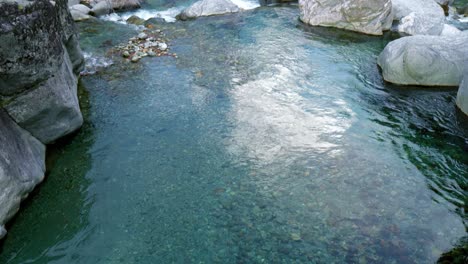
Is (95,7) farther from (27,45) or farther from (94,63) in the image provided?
(27,45)

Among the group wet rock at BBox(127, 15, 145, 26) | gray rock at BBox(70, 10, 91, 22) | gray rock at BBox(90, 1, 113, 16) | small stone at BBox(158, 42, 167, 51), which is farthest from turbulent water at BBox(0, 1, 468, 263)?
gray rock at BBox(90, 1, 113, 16)

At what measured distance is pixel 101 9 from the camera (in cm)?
1702

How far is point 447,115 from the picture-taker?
9562 mm

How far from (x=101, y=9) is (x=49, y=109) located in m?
11.3

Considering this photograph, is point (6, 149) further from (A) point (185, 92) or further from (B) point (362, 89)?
(B) point (362, 89)

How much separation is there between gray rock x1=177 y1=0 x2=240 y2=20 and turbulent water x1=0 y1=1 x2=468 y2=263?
5.36m

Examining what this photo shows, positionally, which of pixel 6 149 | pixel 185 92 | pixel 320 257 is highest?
pixel 6 149

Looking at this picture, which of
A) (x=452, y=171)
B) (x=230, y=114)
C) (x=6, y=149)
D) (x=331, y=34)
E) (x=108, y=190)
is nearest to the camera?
(x=6, y=149)

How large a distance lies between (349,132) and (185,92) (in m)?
4.68

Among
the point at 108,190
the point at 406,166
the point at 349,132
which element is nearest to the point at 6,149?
the point at 108,190

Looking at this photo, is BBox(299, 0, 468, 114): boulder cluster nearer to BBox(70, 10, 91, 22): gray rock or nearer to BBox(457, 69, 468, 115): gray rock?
BBox(457, 69, 468, 115): gray rock

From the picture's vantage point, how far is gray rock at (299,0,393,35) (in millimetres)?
14703

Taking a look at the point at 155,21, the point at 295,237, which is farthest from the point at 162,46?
the point at 295,237

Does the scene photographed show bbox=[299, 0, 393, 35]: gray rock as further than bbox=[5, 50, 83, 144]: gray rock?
Yes
